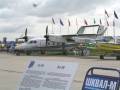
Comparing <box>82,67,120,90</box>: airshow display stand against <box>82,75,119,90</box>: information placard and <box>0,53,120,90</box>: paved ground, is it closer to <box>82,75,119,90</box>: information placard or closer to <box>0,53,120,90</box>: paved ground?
<box>82,75,119,90</box>: information placard

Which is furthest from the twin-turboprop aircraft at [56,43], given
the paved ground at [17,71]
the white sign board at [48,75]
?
the white sign board at [48,75]

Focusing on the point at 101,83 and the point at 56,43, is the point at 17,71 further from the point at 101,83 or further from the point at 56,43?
the point at 56,43

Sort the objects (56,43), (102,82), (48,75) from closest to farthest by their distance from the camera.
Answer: (102,82)
(48,75)
(56,43)

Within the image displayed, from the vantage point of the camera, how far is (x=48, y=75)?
7.97 meters

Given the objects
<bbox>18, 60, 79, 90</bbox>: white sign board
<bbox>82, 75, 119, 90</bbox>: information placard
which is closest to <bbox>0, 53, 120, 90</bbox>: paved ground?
<bbox>18, 60, 79, 90</bbox>: white sign board

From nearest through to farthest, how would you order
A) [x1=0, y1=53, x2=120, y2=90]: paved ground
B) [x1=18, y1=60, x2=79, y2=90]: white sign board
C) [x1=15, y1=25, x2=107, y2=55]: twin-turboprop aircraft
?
1. [x1=18, y1=60, x2=79, y2=90]: white sign board
2. [x1=0, y1=53, x2=120, y2=90]: paved ground
3. [x1=15, y1=25, x2=107, y2=55]: twin-turboprop aircraft

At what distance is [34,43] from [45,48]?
1823 millimetres

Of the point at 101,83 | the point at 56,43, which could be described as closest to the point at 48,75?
the point at 101,83

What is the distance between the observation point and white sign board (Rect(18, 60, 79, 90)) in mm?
7473

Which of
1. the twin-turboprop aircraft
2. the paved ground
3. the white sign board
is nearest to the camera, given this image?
the white sign board

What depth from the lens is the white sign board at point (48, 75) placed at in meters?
7.47

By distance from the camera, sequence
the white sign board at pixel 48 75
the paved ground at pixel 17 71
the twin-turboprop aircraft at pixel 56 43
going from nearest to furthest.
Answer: the white sign board at pixel 48 75 < the paved ground at pixel 17 71 < the twin-turboprop aircraft at pixel 56 43

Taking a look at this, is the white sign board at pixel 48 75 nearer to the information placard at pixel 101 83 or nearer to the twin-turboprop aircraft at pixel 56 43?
the information placard at pixel 101 83

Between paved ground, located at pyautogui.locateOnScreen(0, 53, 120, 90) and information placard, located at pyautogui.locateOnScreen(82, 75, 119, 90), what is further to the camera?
paved ground, located at pyautogui.locateOnScreen(0, 53, 120, 90)
